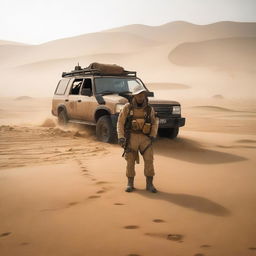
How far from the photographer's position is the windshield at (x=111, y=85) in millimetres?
9258

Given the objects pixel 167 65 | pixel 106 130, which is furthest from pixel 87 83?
pixel 167 65

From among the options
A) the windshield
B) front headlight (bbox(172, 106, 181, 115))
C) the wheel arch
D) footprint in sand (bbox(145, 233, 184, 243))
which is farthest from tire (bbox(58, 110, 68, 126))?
footprint in sand (bbox(145, 233, 184, 243))

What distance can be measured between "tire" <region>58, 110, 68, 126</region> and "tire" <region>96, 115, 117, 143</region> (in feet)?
6.24

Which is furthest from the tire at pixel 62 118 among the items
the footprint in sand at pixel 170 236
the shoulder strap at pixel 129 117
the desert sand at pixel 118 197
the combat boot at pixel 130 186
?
the footprint in sand at pixel 170 236

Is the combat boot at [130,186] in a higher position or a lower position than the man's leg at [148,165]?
lower

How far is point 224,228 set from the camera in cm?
364

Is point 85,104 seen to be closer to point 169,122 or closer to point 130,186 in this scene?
point 169,122

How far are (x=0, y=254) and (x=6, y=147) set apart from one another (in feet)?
17.5

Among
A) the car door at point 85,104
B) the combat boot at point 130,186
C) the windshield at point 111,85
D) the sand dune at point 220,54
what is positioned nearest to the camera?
the combat boot at point 130,186

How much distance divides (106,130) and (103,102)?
0.69 m

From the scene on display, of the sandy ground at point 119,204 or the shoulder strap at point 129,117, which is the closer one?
the sandy ground at point 119,204

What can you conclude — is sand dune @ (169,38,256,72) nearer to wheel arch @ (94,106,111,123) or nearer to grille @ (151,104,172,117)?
grille @ (151,104,172,117)

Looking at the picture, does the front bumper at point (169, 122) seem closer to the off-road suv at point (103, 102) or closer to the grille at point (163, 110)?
the off-road suv at point (103, 102)

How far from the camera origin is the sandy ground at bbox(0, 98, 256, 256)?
326 centimetres
